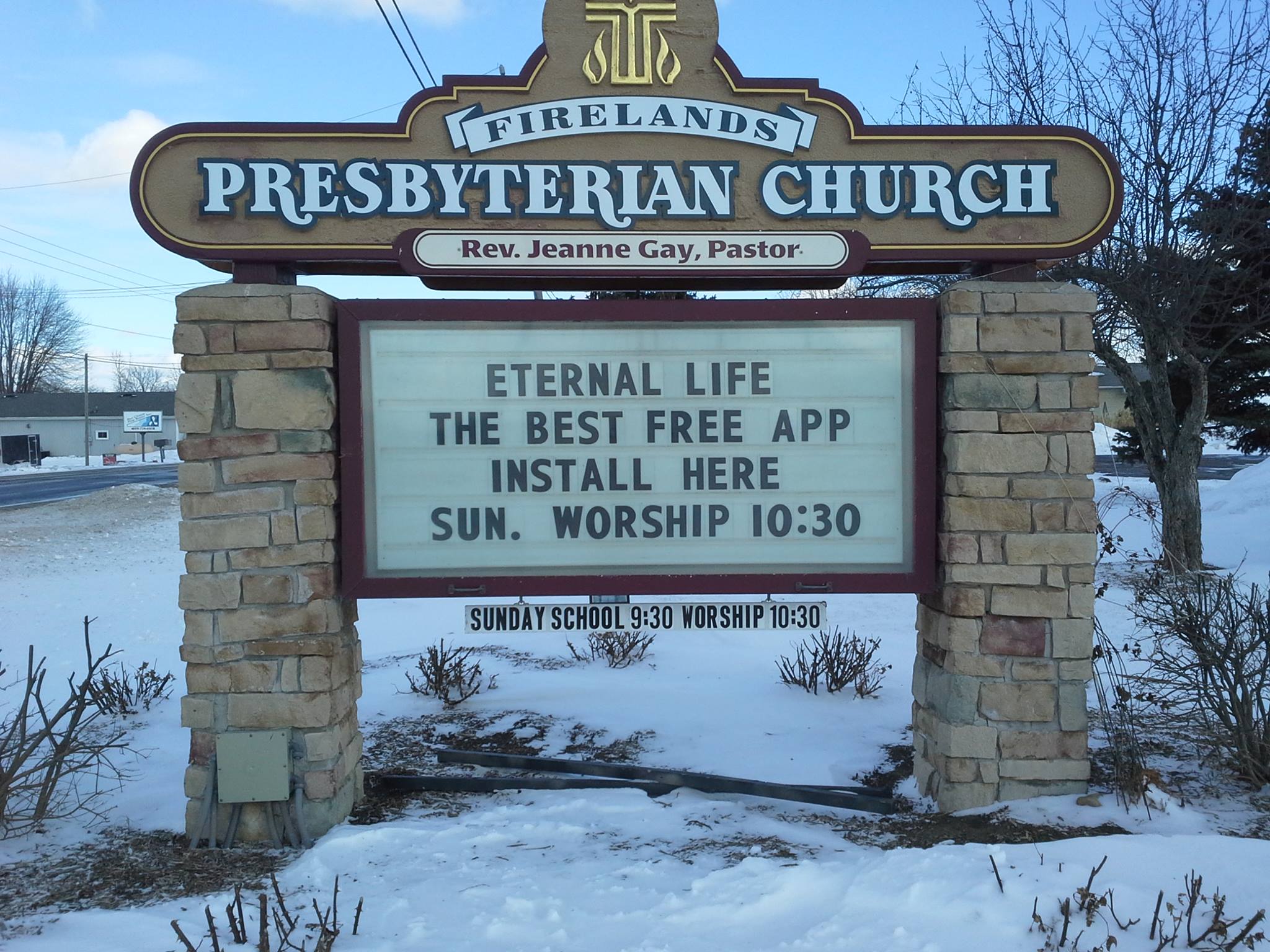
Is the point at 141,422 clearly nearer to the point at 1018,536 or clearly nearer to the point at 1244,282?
the point at 1244,282

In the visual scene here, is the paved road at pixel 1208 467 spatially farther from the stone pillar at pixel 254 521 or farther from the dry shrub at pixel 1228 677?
the stone pillar at pixel 254 521

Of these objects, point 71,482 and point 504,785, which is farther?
point 71,482

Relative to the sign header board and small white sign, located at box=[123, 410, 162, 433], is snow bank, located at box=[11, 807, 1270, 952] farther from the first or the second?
small white sign, located at box=[123, 410, 162, 433]

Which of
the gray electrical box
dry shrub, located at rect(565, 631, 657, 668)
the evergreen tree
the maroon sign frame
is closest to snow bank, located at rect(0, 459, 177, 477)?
dry shrub, located at rect(565, 631, 657, 668)

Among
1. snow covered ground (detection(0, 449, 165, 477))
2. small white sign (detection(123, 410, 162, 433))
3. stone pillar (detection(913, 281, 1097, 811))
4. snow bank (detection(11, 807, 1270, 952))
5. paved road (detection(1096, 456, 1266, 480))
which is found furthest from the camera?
small white sign (detection(123, 410, 162, 433))

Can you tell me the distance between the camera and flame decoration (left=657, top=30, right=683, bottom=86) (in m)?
4.54

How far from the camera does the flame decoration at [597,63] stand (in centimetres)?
453

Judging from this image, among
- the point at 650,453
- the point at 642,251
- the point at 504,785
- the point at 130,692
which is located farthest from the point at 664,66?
the point at 130,692

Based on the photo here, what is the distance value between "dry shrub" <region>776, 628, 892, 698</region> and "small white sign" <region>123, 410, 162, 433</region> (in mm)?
58378

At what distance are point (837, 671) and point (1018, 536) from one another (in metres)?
3.07

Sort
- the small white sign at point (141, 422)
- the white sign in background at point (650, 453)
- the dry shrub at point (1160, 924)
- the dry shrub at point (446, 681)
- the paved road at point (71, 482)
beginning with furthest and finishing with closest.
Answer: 1. the small white sign at point (141, 422)
2. the paved road at point (71, 482)
3. the dry shrub at point (446, 681)
4. the white sign in background at point (650, 453)
5. the dry shrub at point (1160, 924)

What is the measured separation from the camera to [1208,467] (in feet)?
103

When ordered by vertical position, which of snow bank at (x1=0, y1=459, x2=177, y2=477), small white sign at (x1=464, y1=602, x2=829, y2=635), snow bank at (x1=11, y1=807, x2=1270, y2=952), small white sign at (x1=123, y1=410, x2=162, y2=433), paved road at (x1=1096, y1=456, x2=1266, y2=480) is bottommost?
snow bank at (x1=11, y1=807, x2=1270, y2=952)

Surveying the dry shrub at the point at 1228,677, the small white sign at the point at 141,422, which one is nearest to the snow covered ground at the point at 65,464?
the small white sign at the point at 141,422
